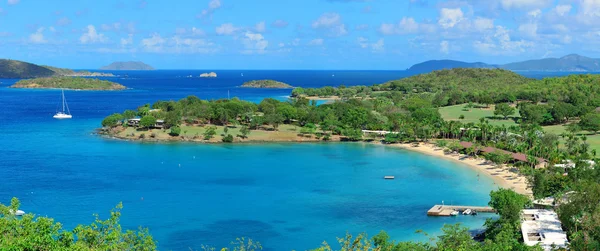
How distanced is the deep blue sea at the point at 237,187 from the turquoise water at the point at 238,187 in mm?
101

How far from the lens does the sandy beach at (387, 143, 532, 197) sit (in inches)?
1961

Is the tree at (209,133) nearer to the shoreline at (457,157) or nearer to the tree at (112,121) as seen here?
the shoreline at (457,157)

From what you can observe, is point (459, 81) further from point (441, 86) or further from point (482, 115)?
point (482, 115)

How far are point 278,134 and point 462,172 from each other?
3285 cm

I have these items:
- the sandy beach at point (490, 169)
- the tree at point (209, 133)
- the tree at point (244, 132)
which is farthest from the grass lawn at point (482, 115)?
the tree at point (209, 133)

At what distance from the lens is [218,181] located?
53.2m

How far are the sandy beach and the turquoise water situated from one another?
1.55 metres

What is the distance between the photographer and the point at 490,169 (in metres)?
57.4

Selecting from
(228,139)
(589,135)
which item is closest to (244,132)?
(228,139)

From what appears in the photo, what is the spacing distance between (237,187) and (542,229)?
1113 inches

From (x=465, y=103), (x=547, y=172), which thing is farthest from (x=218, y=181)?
(x=465, y=103)

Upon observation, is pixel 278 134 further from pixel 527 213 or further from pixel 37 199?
pixel 527 213

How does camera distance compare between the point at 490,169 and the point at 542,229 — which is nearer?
the point at 542,229

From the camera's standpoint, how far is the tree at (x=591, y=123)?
2906 inches
